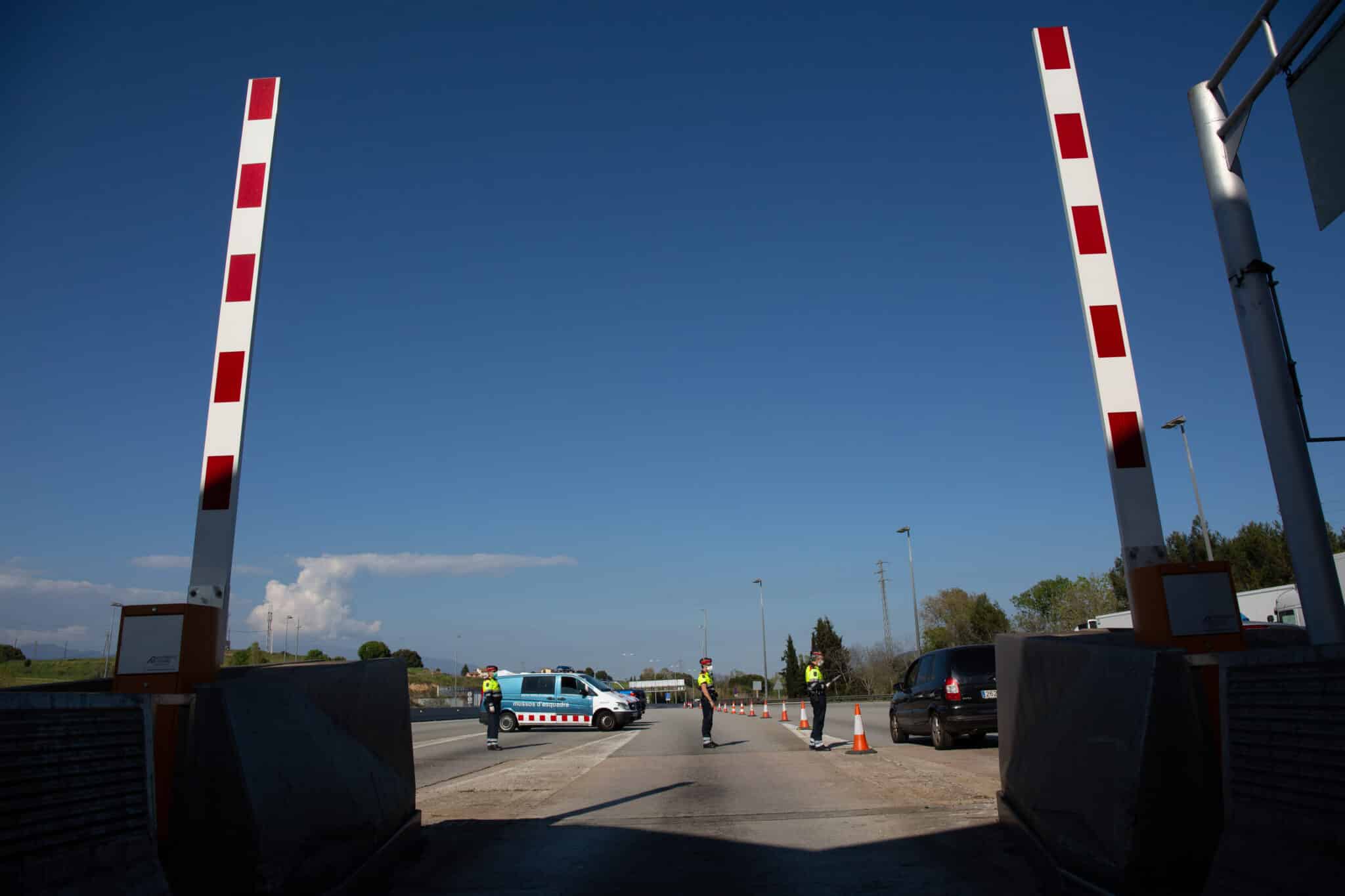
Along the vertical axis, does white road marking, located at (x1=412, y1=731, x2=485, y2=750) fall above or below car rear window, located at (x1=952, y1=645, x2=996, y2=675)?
below

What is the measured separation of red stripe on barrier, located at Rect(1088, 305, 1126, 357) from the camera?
194 inches

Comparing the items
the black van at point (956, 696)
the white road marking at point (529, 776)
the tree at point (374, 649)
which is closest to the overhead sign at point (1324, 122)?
the white road marking at point (529, 776)

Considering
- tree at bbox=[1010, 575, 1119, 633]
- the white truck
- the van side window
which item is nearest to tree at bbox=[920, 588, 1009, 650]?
tree at bbox=[1010, 575, 1119, 633]

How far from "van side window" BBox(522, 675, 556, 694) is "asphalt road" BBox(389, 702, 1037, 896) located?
47.4 ft

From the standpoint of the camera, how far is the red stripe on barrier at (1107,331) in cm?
494

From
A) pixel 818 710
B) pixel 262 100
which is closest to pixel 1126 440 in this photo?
pixel 262 100

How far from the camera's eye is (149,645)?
428 cm

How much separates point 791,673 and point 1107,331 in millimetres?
97547

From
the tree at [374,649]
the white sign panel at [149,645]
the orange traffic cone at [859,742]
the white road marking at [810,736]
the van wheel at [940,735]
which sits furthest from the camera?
the tree at [374,649]

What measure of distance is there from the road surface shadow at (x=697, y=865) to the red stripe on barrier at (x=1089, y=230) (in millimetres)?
3488

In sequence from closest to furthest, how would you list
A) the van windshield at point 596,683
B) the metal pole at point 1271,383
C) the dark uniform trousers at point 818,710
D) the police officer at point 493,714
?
the metal pole at point 1271,383 → the dark uniform trousers at point 818,710 → the police officer at point 493,714 → the van windshield at point 596,683

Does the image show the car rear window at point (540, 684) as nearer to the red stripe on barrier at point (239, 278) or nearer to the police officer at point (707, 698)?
the police officer at point (707, 698)

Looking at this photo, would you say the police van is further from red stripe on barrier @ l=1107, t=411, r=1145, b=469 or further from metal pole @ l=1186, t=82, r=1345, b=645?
metal pole @ l=1186, t=82, r=1345, b=645

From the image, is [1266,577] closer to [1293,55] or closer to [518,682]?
[518,682]
